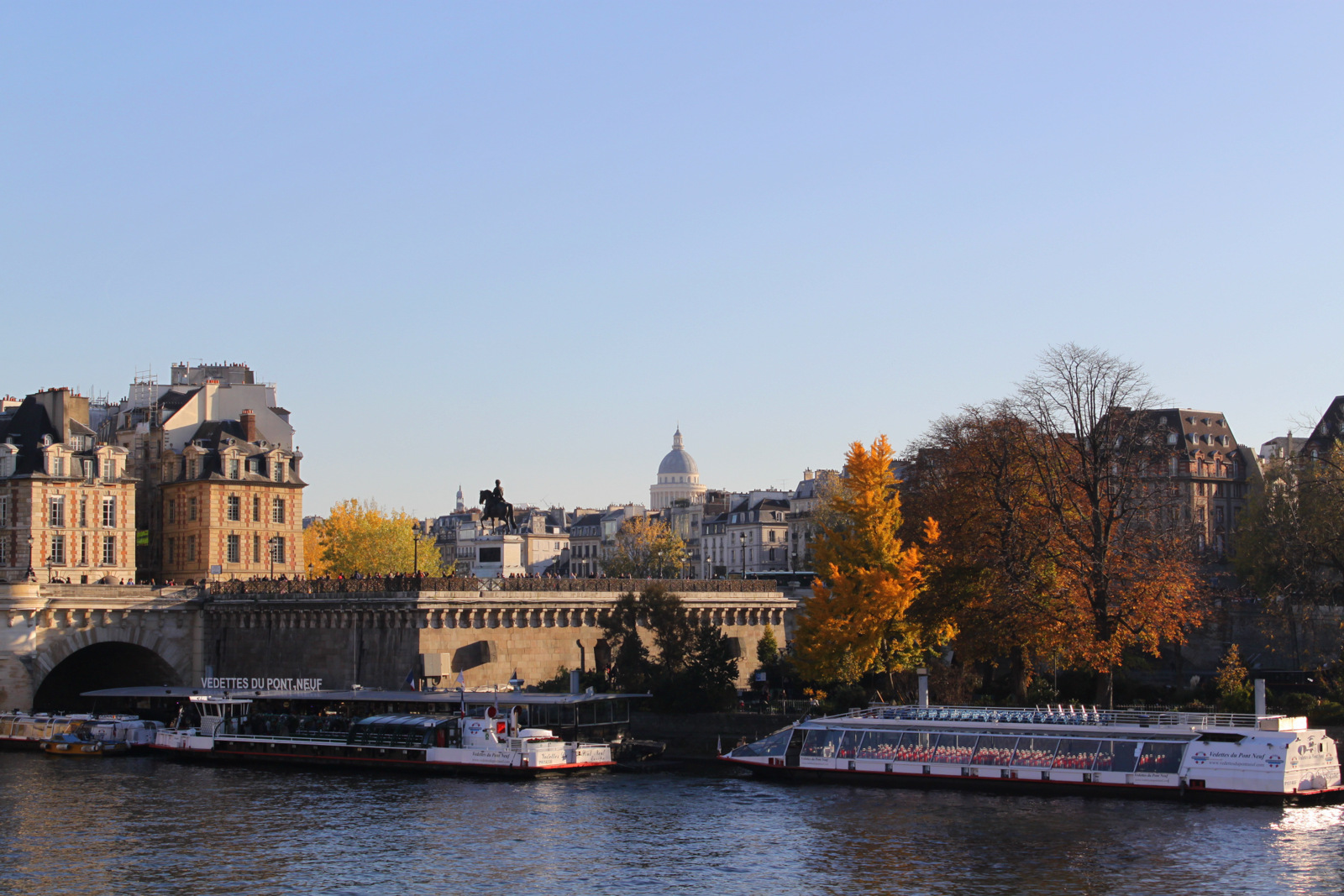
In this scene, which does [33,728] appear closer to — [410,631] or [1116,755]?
[410,631]

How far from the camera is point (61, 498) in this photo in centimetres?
8825

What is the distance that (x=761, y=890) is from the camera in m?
38.2

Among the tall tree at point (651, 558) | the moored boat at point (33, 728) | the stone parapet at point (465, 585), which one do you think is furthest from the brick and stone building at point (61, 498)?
the tall tree at point (651, 558)

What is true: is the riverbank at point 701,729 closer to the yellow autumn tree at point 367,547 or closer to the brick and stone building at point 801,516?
the yellow autumn tree at point 367,547

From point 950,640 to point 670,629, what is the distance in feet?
41.0

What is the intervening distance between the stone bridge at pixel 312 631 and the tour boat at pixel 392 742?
25.1 ft

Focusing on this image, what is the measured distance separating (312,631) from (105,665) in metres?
15.8

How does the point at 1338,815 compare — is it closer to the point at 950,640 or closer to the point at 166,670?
the point at 950,640

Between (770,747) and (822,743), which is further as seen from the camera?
(770,747)

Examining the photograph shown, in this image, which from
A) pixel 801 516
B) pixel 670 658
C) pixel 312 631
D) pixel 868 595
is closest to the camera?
pixel 868 595

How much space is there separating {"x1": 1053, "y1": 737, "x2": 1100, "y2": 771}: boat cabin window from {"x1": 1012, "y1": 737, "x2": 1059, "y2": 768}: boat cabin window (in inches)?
9.8

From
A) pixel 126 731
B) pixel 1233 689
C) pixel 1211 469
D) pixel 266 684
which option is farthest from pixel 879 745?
pixel 1211 469

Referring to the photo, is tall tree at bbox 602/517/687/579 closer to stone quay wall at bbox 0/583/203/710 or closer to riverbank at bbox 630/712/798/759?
stone quay wall at bbox 0/583/203/710

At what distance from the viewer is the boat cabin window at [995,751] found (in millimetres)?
54375
